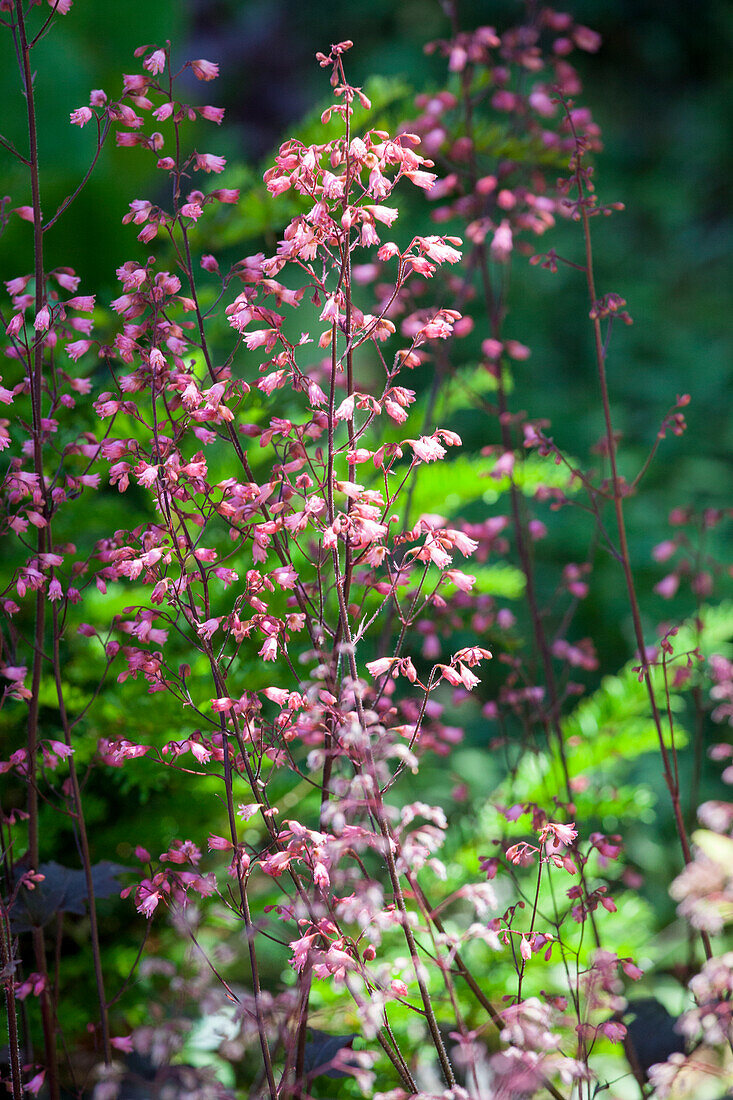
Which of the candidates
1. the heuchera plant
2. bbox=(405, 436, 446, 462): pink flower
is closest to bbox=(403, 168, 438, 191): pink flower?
the heuchera plant

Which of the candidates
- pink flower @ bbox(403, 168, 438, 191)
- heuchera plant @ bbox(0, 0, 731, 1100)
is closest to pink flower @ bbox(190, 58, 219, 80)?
heuchera plant @ bbox(0, 0, 731, 1100)

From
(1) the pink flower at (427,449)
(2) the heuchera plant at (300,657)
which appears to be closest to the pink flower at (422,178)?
(2) the heuchera plant at (300,657)

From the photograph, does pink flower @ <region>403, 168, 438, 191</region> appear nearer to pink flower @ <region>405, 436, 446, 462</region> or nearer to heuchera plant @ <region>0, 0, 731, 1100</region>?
heuchera plant @ <region>0, 0, 731, 1100</region>

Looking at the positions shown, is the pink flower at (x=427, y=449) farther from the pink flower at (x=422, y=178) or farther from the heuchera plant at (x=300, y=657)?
the pink flower at (x=422, y=178)

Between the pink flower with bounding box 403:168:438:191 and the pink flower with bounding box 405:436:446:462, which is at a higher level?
the pink flower with bounding box 403:168:438:191

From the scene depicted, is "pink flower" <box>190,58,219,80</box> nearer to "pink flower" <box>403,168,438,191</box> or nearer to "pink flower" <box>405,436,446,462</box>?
"pink flower" <box>403,168,438,191</box>

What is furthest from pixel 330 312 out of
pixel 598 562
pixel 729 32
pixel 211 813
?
pixel 729 32

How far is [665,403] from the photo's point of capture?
99.5 inches

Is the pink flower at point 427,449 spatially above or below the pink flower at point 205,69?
below

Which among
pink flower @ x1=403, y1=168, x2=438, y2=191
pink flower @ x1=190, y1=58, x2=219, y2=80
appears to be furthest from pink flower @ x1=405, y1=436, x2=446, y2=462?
pink flower @ x1=190, y1=58, x2=219, y2=80

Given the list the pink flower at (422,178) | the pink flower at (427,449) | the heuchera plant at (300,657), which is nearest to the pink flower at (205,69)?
the heuchera plant at (300,657)

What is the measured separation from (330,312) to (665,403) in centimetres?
212

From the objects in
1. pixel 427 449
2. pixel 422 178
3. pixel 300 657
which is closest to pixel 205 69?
pixel 422 178

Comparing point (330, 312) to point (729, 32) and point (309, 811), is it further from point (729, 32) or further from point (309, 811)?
point (729, 32)
